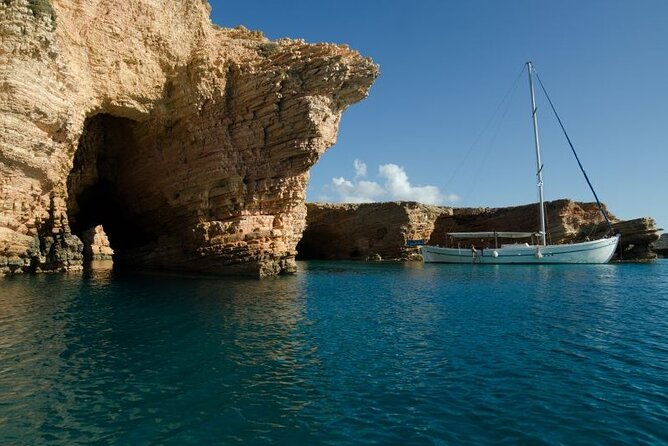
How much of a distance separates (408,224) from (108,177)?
42.2 metres

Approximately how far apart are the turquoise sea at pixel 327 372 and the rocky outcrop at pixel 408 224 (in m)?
47.2

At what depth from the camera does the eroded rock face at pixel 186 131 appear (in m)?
25.3

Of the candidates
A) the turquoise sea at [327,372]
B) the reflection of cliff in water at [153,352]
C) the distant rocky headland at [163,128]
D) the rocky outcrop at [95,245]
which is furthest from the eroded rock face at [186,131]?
the rocky outcrop at [95,245]

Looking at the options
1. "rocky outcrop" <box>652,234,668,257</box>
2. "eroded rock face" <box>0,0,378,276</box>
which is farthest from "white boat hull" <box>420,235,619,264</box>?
"rocky outcrop" <box>652,234,668,257</box>

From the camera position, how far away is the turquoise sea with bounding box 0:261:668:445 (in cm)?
712

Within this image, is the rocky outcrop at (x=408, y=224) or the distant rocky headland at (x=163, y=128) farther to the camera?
the rocky outcrop at (x=408, y=224)

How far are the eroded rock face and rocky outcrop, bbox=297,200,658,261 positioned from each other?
35026mm

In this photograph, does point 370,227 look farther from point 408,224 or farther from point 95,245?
point 95,245

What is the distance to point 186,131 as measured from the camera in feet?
102

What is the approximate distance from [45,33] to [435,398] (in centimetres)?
2524

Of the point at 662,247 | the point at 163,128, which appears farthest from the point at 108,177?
the point at 662,247

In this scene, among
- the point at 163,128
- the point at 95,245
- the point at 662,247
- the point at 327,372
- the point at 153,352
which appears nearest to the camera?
the point at 327,372

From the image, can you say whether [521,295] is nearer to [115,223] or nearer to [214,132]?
[214,132]

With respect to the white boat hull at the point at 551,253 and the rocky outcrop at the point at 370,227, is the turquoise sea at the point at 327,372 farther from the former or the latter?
the rocky outcrop at the point at 370,227
